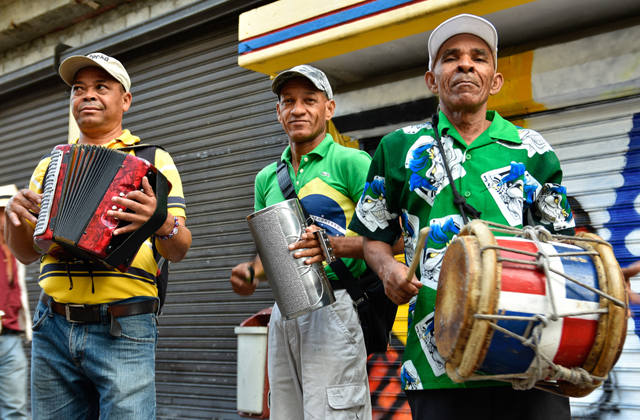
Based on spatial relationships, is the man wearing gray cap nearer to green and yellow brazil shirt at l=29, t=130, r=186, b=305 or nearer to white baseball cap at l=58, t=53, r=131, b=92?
green and yellow brazil shirt at l=29, t=130, r=186, b=305

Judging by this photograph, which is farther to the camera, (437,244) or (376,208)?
(376,208)

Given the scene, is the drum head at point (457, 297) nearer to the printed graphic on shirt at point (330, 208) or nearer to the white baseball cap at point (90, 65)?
the printed graphic on shirt at point (330, 208)

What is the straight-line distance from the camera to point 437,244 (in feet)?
6.63

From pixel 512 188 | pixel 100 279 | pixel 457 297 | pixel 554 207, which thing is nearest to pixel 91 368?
pixel 100 279

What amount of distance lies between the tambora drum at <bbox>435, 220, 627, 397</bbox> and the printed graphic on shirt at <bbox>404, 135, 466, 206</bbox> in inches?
16.4

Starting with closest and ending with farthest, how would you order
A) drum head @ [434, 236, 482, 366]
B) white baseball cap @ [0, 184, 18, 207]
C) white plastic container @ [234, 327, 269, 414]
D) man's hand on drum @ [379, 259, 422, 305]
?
drum head @ [434, 236, 482, 366] → man's hand on drum @ [379, 259, 422, 305] → white baseball cap @ [0, 184, 18, 207] → white plastic container @ [234, 327, 269, 414]

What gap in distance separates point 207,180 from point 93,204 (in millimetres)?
4315

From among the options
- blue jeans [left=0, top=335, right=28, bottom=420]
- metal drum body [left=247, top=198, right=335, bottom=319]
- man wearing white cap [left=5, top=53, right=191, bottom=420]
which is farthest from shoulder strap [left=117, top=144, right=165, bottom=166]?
blue jeans [left=0, top=335, right=28, bottom=420]

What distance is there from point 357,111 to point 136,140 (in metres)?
2.67

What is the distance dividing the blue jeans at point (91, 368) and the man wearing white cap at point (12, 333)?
1887mm

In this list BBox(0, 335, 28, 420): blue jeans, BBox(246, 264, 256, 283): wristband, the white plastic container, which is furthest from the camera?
the white plastic container

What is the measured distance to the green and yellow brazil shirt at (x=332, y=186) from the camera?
111 inches

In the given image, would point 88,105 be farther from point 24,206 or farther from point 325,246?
point 325,246

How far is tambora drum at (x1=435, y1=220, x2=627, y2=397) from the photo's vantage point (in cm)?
156
